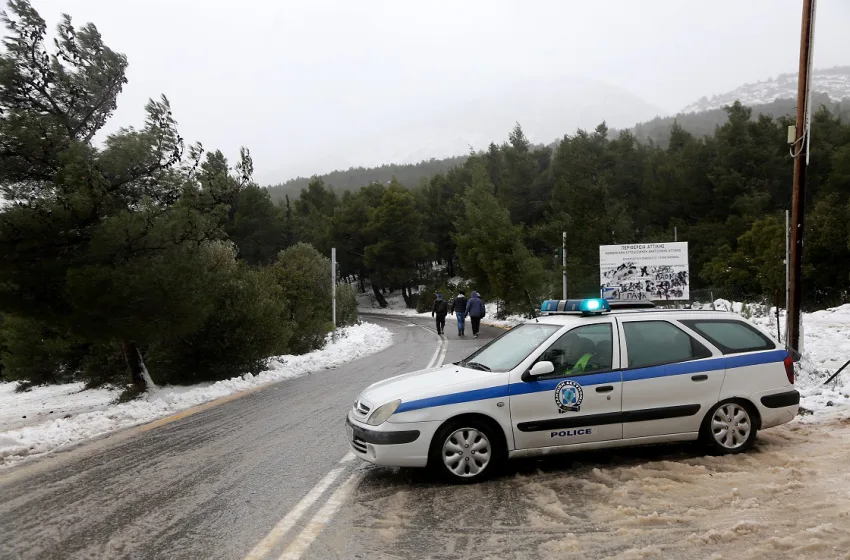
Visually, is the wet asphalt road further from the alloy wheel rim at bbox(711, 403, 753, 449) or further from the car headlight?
the alloy wheel rim at bbox(711, 403, 753, 449)

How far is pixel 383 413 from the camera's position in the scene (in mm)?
5941

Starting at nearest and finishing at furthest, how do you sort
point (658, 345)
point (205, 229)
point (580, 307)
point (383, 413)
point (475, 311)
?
1. point (383, 413)
2. point (658, 345)
3. point (580, 307)
4. point (205, 229)
5. point (475, 311)

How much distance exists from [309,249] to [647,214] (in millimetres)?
28482

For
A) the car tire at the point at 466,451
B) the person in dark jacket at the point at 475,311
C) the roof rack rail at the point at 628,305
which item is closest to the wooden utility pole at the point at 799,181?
the roof rack rail at the point at 628,305

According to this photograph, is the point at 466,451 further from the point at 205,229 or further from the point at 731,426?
the point at 205,229

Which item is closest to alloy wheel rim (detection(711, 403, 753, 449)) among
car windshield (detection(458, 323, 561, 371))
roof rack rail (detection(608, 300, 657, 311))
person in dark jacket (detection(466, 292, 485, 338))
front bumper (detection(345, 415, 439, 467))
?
roof rack rail (detection(608, 300, 657, 311))

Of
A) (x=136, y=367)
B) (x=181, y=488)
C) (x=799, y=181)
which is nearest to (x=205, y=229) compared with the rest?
(x=136, y=367)

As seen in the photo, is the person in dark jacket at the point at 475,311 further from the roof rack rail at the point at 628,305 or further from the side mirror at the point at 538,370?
the side mirror at the point at 538,370

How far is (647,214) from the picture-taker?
55.0 meters

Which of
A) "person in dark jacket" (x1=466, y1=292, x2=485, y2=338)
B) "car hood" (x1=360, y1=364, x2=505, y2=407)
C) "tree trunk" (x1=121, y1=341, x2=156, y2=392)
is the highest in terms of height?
"car hood" (x1=360, y1=364, x2=505, y2=407)

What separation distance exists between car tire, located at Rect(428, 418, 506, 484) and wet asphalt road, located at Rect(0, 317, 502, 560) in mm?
594

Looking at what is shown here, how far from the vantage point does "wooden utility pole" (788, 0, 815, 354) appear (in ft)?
37.6

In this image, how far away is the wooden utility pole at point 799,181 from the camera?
11.5 m

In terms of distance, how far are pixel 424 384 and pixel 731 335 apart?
338cm
